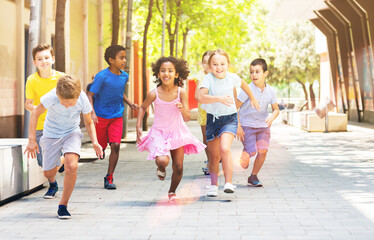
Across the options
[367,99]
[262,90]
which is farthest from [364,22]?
[262,90]

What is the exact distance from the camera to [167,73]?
282 inches

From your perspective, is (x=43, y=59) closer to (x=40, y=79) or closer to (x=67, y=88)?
(x=40, y=79)

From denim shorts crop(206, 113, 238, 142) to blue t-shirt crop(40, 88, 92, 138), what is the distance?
1.66 metres

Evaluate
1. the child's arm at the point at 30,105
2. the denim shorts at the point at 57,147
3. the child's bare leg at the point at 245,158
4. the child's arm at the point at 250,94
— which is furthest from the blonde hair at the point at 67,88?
the child's bare leg at the point at 245,158

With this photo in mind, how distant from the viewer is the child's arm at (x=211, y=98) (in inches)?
285

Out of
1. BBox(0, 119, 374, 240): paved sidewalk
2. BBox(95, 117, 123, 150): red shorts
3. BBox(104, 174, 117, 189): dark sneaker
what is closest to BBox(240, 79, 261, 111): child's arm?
BBox(0, 119, 374, 240): paved sidewalk

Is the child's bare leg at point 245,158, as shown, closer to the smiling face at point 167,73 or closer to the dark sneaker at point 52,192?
the smiling face at point 167,73

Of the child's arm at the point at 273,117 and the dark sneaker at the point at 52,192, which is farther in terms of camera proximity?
the child's arm at the point at 273,117

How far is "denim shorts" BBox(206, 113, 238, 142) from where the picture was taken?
7.67 m

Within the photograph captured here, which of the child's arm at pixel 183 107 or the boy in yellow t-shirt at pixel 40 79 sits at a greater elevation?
the boy in yellow t-shirt at pixel 40 79

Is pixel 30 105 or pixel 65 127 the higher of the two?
pixel 30 105

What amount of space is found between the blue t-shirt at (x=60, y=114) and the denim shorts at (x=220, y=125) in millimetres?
1658

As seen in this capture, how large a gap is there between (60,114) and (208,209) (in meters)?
1.84


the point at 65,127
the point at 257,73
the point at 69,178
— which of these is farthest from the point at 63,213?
the point at 257,73
